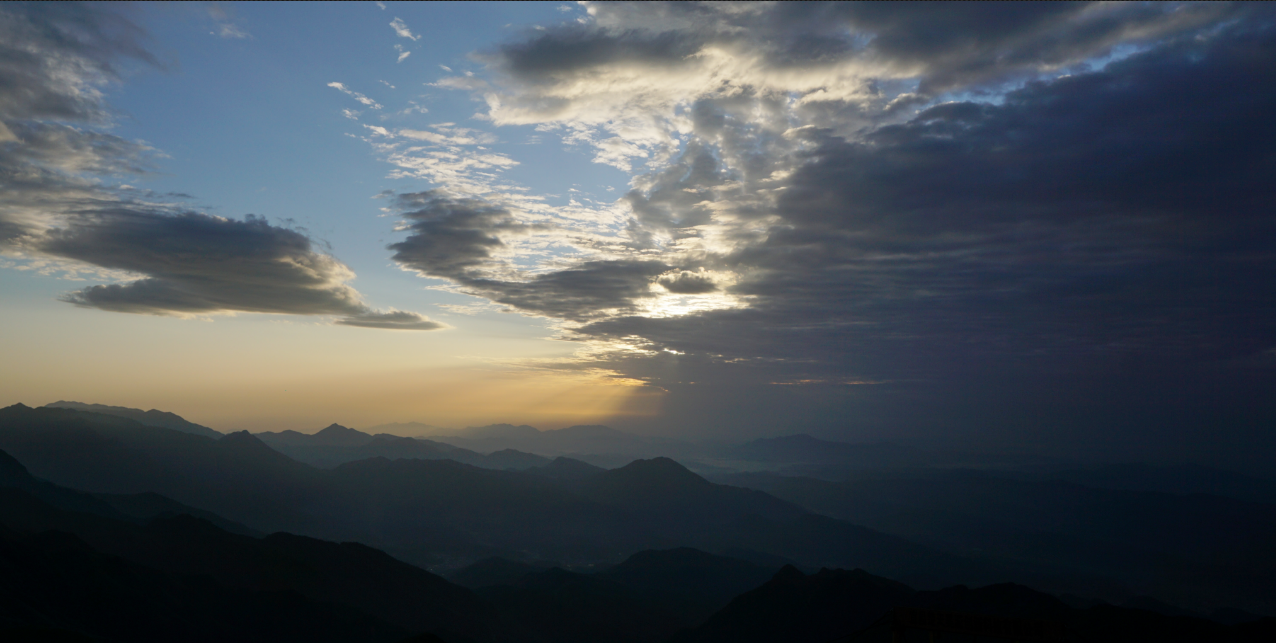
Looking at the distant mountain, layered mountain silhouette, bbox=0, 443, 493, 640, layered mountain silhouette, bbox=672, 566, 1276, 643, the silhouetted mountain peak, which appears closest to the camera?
layered mountain silhouette, bbox=0, 443, 493, 640

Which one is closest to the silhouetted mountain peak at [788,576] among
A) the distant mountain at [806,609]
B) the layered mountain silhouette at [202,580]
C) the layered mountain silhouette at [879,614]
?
the distant mountain at [806,609]

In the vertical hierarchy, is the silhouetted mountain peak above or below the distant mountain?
above

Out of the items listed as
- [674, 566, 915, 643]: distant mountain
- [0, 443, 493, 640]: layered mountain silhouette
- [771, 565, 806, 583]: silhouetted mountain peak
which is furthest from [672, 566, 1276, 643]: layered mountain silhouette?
[0, 443, 493, 640]: layered mountain silhouette

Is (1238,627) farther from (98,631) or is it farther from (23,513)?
(23,513)

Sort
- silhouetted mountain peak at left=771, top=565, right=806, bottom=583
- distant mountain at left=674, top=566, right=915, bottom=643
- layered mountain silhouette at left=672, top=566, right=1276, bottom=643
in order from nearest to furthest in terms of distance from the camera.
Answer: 1. layered mountain silhouette at left=672, top=566, right=1276, bottom=643
2. distant mountain at left=674, top=566, right=915, bottom=643
3. silhouetted mountain peak at left=771, top=565, right=806, bottom=583

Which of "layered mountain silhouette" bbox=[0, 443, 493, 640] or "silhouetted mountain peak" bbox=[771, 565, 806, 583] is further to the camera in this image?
"silhouetted mountain peak" bbox=[771, 565, 806, 583]

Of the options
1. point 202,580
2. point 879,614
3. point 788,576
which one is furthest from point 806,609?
point 202,580

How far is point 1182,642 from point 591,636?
522 ft

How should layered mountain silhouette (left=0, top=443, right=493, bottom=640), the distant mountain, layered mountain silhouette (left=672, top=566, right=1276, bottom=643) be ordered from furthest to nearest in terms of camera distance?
the distant mountain, layered mountain silhouette (left=672, top=566, right=1276, bottom=643), layered mountain silhouette (left=0, top=443, right=493, bottom=640)

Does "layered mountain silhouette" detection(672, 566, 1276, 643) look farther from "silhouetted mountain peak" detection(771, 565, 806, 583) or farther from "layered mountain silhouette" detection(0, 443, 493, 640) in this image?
"layered mountain silhouette" detection(0, 443, 493, 640)

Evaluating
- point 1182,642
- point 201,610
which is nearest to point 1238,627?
point 1182,642

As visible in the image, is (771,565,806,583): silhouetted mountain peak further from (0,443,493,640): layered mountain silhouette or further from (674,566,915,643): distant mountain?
(0,443,493,640): layered mountain silhouette

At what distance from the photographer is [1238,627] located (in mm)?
132750

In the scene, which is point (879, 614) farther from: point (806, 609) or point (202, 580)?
Answer: point (202, 580)
